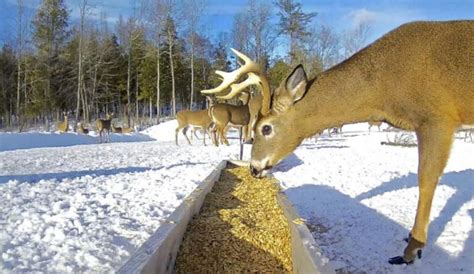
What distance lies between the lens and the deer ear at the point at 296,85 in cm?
460

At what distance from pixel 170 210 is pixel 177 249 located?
77.3 inches

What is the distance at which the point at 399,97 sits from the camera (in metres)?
4.22

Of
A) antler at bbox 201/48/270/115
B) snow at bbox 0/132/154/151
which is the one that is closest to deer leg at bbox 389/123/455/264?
antler at bbox 201/48/270/115

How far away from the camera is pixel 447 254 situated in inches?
161

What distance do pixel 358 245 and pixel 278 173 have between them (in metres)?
4.79

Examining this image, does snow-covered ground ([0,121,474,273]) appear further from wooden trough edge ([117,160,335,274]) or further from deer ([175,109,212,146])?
deer ([175,109,212,146])

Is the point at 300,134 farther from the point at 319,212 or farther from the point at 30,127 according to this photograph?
the point at 30,127

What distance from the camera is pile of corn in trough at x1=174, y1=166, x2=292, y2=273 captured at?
12.6ft

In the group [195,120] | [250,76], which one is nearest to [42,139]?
[195,120]

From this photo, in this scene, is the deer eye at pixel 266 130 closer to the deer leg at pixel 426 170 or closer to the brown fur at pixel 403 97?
the brown fur at pixel 403 97

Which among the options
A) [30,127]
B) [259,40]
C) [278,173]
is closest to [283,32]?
[259,40]

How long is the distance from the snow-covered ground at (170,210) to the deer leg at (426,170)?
0.16 metres

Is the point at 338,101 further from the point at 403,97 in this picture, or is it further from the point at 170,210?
the point at 170,210

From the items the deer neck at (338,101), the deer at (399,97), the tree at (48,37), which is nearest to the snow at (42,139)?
the tree at (48,37)
